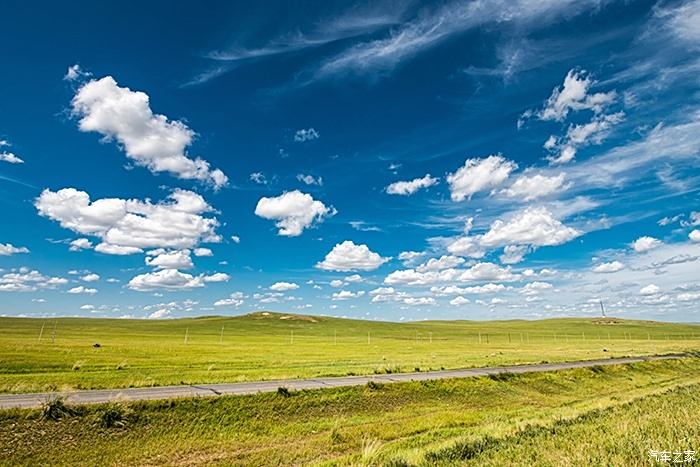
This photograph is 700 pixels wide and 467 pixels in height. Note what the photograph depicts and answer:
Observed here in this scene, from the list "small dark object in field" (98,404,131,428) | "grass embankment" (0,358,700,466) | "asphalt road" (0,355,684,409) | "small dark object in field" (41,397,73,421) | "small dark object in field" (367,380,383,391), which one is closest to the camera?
"grass embankment" (0,358,700,466)

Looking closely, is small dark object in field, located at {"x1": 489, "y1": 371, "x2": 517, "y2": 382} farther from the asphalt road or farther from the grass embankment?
the grass embankment

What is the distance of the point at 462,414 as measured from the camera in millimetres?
25562

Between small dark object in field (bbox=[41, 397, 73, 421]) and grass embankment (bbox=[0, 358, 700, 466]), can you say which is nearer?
grass embankment (bbox=[0, 358, 700, 466])

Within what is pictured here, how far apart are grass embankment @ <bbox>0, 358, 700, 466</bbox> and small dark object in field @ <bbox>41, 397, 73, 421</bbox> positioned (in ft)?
1.08

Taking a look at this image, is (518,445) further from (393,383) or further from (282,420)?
(393,383)

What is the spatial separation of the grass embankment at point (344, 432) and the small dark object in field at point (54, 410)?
329mm

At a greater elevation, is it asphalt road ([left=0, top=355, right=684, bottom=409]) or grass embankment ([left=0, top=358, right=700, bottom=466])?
asphalt road ([left=0, top=355, right=684, bottom=409])

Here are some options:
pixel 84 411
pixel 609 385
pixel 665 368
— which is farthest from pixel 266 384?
pixel 665 368

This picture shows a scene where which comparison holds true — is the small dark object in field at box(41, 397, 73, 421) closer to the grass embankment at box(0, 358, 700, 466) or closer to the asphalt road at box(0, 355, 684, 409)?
the grass embankment at box(0, 358, 700, 466)

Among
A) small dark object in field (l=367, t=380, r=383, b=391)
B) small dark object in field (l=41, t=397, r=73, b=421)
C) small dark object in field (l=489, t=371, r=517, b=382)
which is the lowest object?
small dark object in field (l=41, t=397, r=73, b=421)

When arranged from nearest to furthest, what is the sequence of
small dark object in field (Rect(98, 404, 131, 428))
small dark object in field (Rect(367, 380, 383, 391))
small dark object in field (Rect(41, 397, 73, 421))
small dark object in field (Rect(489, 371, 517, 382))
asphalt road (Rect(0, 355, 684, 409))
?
small dark object in field (Rect(41, 397, 73, 421))
small dark object in field (Rect(98, 404, 131, 428))
asphalt road (Rect(0, 355, 684, 409))
small dark object in field (Rect(367, 380, 383, 391))
small dark object in field (Rect(489, 371, 517, 382))

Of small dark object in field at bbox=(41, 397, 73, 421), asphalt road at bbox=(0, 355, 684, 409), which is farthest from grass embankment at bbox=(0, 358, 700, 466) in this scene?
asphalt road at bbox=(0, 355, 684, 409)

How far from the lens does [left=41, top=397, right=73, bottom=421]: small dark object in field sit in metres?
17.9

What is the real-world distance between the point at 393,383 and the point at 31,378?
997 inches
